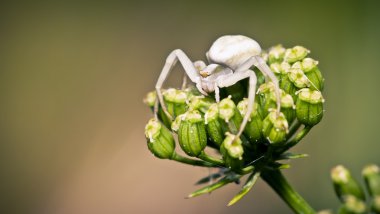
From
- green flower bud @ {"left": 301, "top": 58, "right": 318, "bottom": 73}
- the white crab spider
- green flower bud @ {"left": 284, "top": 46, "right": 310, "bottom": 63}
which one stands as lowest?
green flower bud @ {"left": 301, "top": 58, "right": 318, "bottom": 73}

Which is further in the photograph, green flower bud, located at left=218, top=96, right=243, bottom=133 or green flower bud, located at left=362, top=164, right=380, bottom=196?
green flower bud, located at left=218, top=96, right=243, bottom=133

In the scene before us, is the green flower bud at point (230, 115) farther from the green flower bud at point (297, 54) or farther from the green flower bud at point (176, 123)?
the green flower bud at point (297, 54)

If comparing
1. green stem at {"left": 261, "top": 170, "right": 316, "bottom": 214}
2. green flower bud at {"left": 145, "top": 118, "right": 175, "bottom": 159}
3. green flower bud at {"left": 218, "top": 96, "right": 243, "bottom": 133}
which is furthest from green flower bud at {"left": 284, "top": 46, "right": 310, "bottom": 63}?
green flower bud at {"left": 145, "top": 118, "right": 175, "bottom": 159}

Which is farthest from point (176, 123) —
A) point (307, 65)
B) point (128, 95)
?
point (128, 95)

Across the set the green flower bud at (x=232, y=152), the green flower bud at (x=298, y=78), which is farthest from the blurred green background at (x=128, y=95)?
the green flower bud at (x=232, y=152)

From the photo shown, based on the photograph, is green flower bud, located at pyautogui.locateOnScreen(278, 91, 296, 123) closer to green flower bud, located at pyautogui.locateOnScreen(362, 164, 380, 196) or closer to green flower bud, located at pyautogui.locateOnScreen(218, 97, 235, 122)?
green flower bud, located at pyautogui.locateOnScreen(218, 97, 235, 122)

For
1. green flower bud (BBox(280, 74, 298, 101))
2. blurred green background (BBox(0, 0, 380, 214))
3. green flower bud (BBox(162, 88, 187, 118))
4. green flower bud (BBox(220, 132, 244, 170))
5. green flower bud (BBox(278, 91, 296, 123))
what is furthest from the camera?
blurred green background (BBox(0, 0, 380, 214))

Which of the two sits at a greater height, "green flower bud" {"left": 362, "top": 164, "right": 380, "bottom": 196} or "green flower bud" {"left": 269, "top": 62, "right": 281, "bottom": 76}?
"green flower bud" {"left": 269, "top": 62, "right": 281, "bottom": 76}
